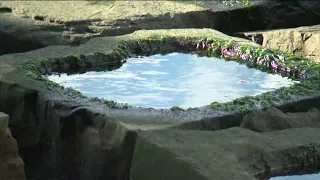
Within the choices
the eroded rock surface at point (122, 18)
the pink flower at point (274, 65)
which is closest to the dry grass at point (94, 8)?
the eroded rock surface at point (122, 18)

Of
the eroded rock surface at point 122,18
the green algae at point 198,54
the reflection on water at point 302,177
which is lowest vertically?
the reflection on water at point 302,177

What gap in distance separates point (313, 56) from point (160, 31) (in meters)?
1.23

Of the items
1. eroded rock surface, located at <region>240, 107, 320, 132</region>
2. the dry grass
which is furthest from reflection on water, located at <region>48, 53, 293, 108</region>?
the dry grass

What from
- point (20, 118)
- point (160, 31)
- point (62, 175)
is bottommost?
point (62, 175)

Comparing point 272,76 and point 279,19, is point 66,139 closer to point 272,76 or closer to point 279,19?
point 272,76

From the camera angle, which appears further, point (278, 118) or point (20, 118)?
point (20, 118)

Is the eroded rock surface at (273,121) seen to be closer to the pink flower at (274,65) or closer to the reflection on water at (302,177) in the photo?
the reflection on water at (302,177)

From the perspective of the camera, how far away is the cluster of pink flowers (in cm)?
479

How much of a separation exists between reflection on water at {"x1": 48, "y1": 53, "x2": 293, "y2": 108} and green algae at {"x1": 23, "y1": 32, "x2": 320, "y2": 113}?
0.10 m

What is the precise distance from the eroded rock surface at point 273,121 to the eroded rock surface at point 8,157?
118 centimetres

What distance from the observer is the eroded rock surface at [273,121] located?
12.1 ft

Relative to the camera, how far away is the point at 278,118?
12.3 ft

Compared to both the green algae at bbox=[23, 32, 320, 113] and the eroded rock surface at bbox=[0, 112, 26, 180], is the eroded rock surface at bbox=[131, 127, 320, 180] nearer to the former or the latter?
the green algae at bbox=[23, 32, 320, 113]

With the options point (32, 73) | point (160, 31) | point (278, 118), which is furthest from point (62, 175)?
point (160, 31)
